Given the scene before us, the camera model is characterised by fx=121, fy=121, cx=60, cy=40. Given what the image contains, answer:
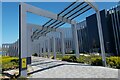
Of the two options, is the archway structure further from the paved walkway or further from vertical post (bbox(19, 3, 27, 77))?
the paved walkway

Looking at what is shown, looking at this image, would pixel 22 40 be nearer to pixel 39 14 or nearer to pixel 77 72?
pixel 39 14

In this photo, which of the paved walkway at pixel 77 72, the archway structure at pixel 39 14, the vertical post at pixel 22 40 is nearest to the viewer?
the paved walkway at pixel 77 72

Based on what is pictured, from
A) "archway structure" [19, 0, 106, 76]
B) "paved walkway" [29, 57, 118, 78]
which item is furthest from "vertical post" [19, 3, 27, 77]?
"paved walkway" [29, 57, 118, 78]

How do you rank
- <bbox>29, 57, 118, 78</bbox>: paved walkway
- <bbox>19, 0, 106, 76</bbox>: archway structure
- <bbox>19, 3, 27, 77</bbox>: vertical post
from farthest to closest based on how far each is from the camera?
<bbox>19, 0, 106, 76</bbox>: archway structure → <bbox>19, 3, 27, 77</bbox>: vertical post → <bbox>29, 57, 118, 78</bbox>: paved walkway

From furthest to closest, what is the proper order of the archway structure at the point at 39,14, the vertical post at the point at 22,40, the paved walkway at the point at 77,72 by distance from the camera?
the archway structure at the point at 39,14 < the vertical post at the point at 22,40 < the paved walkway at the point at 77,72

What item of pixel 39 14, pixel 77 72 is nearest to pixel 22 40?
pixel 39 14

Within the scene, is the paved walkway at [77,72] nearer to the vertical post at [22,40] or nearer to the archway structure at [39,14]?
the vertical post at [22,40]

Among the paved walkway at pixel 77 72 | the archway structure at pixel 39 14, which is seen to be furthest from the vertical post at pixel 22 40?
the paved walkway at pixel 77 72

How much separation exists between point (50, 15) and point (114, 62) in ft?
23.0

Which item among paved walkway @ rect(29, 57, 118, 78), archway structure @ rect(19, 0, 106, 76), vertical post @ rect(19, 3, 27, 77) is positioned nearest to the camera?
paved walkway @ rect(29, 57, 118, 78)

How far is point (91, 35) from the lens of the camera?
1484 inches

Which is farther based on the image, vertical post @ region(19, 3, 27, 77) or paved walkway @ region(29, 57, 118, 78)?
vertical post @ region(19, 3, 27, 77)

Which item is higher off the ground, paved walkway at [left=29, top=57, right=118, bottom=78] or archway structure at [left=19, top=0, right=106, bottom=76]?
archway structure at [left=19, top=0, right=106, bottom=76]

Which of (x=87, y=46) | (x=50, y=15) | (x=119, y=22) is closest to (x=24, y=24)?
(x=50, y=15)
